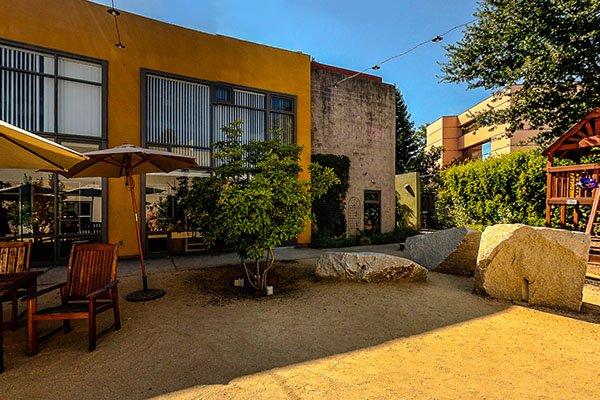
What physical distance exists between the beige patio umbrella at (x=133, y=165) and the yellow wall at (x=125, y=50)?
2574 millimetres

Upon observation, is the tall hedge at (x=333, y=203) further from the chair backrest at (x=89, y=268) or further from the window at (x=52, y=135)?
the chair backrest at (x=89, y=268)

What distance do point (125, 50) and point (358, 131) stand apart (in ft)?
27.4

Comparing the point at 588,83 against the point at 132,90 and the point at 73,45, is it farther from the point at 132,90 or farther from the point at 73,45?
the point at 73,45

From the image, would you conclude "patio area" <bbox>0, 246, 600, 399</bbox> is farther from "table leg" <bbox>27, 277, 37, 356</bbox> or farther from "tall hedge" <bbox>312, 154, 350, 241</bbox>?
"tall hedge" <bbox>312, 154, 350, 241</bbox>

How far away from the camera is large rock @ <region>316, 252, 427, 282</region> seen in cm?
614

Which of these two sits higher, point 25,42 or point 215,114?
point 25,42

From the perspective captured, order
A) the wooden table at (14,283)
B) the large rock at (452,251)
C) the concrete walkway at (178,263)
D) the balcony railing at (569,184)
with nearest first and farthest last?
the wooden table at (14,283) < the concrete walkway at (178,263) < the large rock at (452,251) < the balcony railing at (569,184)

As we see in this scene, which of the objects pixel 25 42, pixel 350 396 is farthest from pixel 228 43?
pixel 350 396

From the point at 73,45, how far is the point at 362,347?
29.1ft

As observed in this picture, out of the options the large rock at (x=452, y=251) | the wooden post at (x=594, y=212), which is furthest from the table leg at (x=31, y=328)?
the wooden post at (x=594, y=212)

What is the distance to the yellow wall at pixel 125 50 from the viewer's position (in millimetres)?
7117

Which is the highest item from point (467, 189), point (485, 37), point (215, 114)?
point (485, 37)

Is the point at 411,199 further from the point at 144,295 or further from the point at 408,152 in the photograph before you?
the point at 144,295

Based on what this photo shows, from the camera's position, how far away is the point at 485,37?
11.3m
